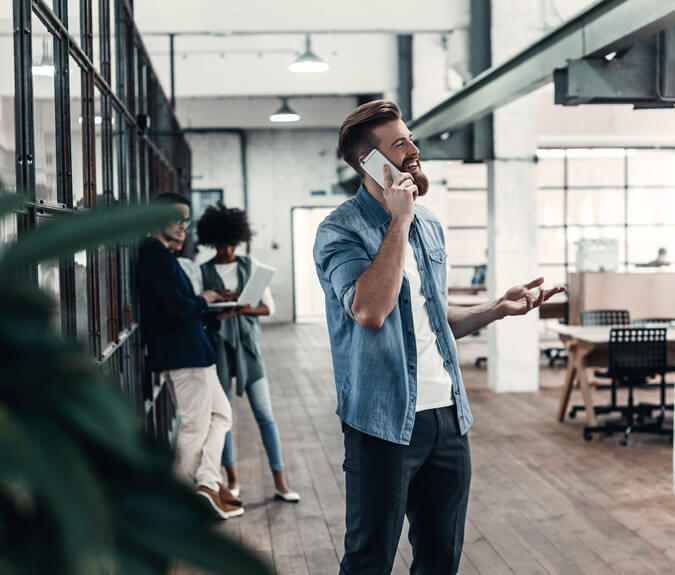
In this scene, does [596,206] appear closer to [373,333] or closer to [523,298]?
[523,298]

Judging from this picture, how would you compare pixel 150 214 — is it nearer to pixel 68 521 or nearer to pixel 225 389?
pixel 68 521

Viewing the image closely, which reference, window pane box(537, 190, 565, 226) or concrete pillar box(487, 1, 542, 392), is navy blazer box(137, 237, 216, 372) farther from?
window pane box(537, 190, 565, 226)

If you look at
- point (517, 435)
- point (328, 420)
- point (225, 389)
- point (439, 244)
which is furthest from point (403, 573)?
point (328, 420)

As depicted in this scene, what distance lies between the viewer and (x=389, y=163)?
1883 mm

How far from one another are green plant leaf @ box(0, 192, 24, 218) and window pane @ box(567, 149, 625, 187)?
15007mm

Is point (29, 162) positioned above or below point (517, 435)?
above

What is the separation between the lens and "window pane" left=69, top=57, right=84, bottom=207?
9.14ft

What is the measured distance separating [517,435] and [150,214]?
6046mm

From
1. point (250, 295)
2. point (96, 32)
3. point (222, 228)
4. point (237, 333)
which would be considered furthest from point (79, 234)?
point (222, 228)

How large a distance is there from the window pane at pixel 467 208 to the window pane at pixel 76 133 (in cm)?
1212

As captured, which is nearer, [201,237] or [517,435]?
[201,237]

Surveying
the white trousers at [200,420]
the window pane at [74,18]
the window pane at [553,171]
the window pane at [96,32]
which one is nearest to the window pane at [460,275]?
the window pane at [553,171]

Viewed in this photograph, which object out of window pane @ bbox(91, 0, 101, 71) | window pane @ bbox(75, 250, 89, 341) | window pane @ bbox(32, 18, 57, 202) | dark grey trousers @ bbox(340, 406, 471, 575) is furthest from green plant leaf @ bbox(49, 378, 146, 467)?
window pane @ bbox(91, 0, 101, 71)

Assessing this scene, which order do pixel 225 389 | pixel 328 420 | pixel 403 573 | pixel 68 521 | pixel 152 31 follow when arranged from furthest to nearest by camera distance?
1. pixel 152 31
2. pixel 328 420
3. pixel 225 389
4. pixel 403 573
5. pixel 68 521
